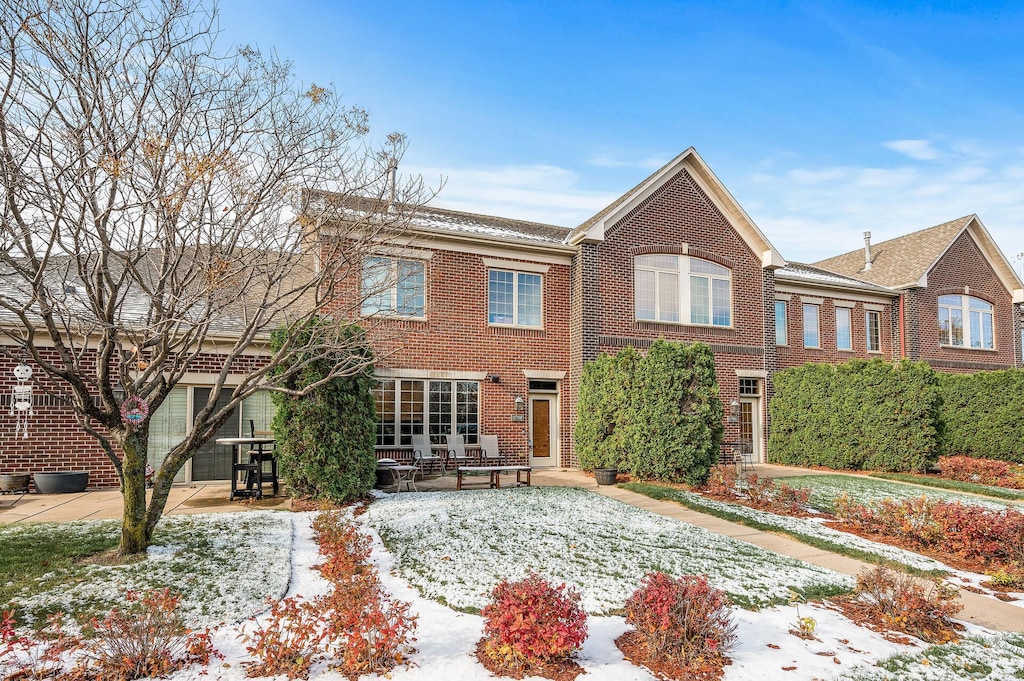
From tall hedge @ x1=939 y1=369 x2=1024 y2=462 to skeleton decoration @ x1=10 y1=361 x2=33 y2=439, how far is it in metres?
23.5

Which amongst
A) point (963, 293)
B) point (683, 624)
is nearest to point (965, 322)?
point (963, 293)

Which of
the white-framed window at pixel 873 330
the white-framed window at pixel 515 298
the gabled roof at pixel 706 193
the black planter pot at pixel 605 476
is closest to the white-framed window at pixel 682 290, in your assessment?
the gabled roof at pixel 706 193

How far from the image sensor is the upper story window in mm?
23438

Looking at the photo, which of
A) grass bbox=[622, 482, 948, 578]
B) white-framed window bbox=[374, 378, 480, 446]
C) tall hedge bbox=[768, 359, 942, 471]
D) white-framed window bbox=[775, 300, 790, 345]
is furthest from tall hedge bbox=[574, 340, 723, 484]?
white-framed window bbox=[775, 300, 790, 345]

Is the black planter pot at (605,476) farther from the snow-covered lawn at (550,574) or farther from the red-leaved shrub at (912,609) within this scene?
the red-leaved shrub at (912,609)

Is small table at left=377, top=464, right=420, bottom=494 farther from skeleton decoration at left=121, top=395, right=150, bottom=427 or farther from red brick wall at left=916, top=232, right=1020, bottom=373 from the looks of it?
red brick wall at left=916, top=232, right=1020, bottom=373

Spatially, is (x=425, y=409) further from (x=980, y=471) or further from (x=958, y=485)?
(x=980, y=471)

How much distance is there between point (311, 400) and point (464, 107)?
20.4 ft

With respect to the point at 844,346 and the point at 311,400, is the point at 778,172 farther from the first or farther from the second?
the point at 311,400

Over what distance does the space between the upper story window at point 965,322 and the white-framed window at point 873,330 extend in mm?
2561

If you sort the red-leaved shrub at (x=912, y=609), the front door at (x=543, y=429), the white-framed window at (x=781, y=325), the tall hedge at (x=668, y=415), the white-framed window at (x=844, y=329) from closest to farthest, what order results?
1. the red-leaved shrub at (x=912, y=609)
2. the tall hedge at (x=668, y=415)
3. the front door at (x=543, y=429)
4. the white-framed window at (x=781, y=325)
5. the white-framed window at (x=844, y=329)

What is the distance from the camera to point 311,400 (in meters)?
10.5

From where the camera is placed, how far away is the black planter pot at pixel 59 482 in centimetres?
1164

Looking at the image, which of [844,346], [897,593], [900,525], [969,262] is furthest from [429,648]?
[969,262]
